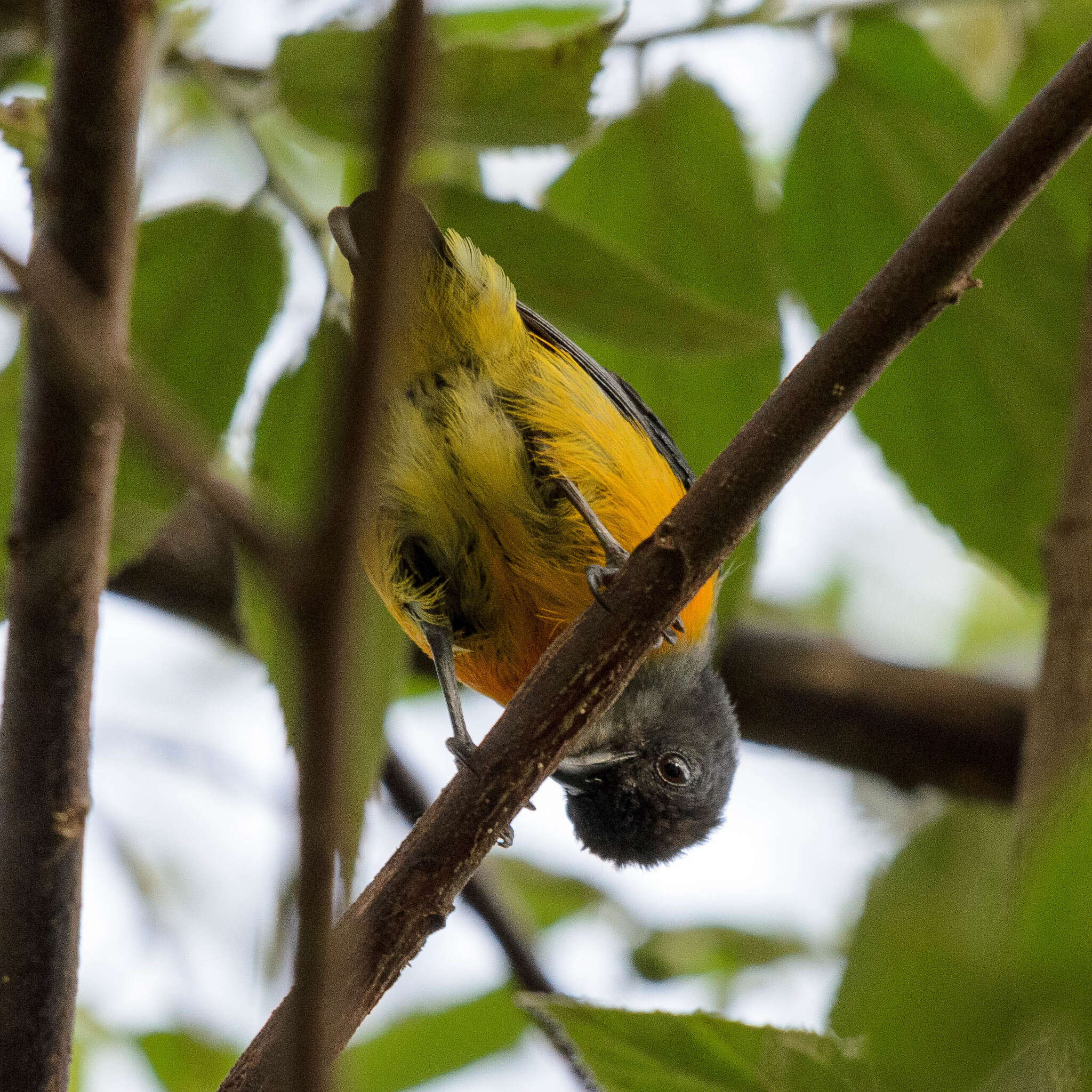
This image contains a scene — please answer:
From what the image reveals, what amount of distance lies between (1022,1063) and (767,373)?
7.68 ft

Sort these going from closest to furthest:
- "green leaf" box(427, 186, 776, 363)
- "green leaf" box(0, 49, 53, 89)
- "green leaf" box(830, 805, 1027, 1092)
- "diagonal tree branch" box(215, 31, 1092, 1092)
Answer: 1. "green leaf" box(830, 805, 1027, 1092)
2. "diagonal tree branch" box(215, 31, 1092, 1092)
3. "green leaf" box(427, 186, 776, 363)
4. "green leaf" box(0, 49, 53, 89)

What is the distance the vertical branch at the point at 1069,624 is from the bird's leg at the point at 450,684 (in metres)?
1.12

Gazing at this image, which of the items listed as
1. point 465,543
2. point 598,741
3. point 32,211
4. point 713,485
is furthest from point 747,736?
point 32,211

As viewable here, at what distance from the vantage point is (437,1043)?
3.42 m

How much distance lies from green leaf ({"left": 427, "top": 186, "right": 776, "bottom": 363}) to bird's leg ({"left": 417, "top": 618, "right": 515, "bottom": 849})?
951mm

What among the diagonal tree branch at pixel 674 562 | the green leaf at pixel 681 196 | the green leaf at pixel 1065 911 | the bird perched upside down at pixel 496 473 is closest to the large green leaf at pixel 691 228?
the green leaf at pixel 681 196

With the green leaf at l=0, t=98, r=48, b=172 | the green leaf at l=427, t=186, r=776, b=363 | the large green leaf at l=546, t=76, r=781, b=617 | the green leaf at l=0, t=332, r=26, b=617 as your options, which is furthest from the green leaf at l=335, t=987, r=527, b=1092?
the green leaf at l=0, t=98, r=48, b=172

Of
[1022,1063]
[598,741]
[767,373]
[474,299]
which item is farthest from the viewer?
[598,741]

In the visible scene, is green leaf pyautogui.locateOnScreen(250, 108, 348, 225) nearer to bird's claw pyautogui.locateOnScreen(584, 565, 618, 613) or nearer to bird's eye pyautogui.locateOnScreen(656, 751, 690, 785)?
bird's claw pyautogui.locateOnScreen(584, 565, 618, 613)

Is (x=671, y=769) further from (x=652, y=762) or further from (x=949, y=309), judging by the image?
(x=949, y=309)

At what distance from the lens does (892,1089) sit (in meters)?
0.75

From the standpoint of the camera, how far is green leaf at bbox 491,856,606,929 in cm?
444

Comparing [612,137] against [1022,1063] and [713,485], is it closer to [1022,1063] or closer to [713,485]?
[713,485]

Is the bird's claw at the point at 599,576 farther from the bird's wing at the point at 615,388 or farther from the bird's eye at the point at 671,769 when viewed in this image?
the bird's eye at the point at 671,769
